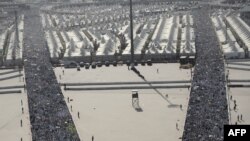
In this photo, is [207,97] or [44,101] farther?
[44,101]

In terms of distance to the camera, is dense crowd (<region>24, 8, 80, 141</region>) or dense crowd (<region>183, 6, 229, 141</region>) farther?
dense crowd (<region>24, 8, 80, 141</region>)

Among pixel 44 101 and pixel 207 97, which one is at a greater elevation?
pixel 207 97

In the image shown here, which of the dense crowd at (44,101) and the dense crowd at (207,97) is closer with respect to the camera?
the dense crowd at (207,97)
